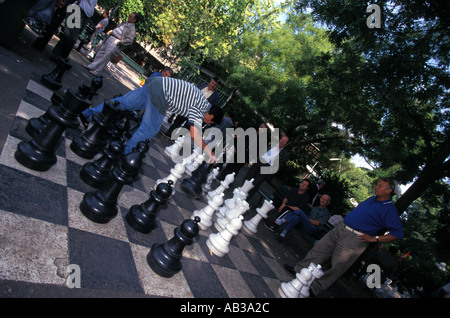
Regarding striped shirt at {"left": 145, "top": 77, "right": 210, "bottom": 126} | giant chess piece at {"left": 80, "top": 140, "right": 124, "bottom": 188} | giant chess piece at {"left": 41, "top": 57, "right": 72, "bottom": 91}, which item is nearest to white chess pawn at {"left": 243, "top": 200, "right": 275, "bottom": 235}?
striped shirt at {"left": 145, "top": 77, "right": 210, "bottom": 126}

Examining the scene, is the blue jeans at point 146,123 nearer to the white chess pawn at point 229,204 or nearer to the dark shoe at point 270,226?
the white chess pawn at point 229,204

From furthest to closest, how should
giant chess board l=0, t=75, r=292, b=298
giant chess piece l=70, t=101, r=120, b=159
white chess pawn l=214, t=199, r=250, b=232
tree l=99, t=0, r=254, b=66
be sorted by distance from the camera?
tree l=99, t=0, r=254, b=66 → white chess pawn l=214, t=199, r=250, b=232 → giant chess piece l=70, t=101, r=120, b=159 → giant chess board l=0, t=75, r=292, b=298

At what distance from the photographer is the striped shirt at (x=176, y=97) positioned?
10.7 ft

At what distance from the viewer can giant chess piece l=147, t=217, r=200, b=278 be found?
6.54 ft

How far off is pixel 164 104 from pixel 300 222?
3396 millimetres

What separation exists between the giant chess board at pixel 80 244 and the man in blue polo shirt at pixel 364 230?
0.73m

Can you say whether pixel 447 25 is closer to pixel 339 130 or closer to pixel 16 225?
pixel 339 130

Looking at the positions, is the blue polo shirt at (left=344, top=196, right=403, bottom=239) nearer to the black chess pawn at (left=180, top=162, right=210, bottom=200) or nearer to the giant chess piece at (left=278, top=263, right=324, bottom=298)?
the giant chess piece at (left=278, top=263, right=324, bottom=298)

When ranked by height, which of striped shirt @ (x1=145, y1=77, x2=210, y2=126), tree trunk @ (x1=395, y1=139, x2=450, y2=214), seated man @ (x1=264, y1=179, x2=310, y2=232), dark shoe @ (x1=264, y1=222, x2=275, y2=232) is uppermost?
tree trunk @ (x1=395, y1=139, x2=450, y2=214)

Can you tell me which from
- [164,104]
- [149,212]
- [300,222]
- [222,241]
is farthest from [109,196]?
[300,222]

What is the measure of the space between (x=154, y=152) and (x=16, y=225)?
10.3 feet

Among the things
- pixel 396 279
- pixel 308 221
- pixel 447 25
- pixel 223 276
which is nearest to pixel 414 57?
pixel 447 25

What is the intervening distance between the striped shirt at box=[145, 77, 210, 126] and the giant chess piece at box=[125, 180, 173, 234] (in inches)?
49.2

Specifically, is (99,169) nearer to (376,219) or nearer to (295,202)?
(376,219)
